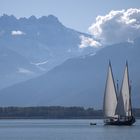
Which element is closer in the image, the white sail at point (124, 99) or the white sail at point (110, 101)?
the white sail at point (124, 99)

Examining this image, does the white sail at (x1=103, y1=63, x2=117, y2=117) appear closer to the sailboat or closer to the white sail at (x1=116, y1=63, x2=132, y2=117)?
the sailboat

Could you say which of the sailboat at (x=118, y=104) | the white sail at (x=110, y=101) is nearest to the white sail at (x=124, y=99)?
the sailboat at (x=118, y=104)

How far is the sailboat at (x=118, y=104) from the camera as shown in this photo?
13725 cm

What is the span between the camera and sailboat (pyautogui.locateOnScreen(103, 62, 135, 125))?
137 metres

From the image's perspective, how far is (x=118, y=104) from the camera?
137 metres

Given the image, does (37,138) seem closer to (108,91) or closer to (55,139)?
(55,139)

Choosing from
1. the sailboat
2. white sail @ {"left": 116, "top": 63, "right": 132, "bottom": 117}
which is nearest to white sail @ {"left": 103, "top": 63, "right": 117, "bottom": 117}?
the sailboat

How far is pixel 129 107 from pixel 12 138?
35.5 meters

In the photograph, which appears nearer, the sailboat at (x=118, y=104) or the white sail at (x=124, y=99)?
the white sail at (x=124, y=99)

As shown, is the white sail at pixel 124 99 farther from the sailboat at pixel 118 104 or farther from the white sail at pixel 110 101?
the white sail at pixel 110 101

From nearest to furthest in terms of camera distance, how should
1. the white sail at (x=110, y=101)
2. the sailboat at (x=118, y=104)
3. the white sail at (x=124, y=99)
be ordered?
the white sail at (x=124, y=99) < the sailboat at (x=118, y=104) < the white sail at (x=110, y=101)

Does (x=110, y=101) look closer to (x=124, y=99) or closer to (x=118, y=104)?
(x=118, y=104)

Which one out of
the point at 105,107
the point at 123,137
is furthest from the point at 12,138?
the point at 105,107

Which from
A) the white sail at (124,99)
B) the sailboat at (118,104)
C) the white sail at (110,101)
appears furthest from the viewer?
the white sail at (110,101)
